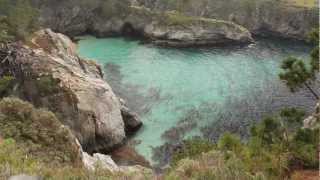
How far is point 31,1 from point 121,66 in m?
29.5

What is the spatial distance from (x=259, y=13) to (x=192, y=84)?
31399mm

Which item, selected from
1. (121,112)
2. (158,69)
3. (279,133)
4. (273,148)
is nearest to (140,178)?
(273,148)

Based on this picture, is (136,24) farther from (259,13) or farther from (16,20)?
(16,20)

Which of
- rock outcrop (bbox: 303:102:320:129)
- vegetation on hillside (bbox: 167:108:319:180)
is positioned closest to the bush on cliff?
vegetation on hillside (bbox: 167:108:319:180)

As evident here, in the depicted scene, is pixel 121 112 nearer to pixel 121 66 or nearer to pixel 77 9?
pixel 121 66

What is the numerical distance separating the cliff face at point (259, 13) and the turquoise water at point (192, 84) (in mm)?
4847

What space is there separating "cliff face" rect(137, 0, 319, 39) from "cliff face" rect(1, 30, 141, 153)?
142 feet

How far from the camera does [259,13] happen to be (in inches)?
3167

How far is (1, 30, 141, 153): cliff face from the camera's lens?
37156 millimetres

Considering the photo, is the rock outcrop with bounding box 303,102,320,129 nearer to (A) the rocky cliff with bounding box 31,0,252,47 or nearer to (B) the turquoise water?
(B) the turquoise water

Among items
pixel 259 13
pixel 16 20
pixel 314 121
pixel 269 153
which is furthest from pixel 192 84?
pixel 269 153

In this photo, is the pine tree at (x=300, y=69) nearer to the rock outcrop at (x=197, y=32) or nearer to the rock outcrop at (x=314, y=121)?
the rock outcrop at (x=314, y=121)

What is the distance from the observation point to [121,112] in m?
42.7

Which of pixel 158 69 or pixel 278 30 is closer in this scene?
pixel 158 69
